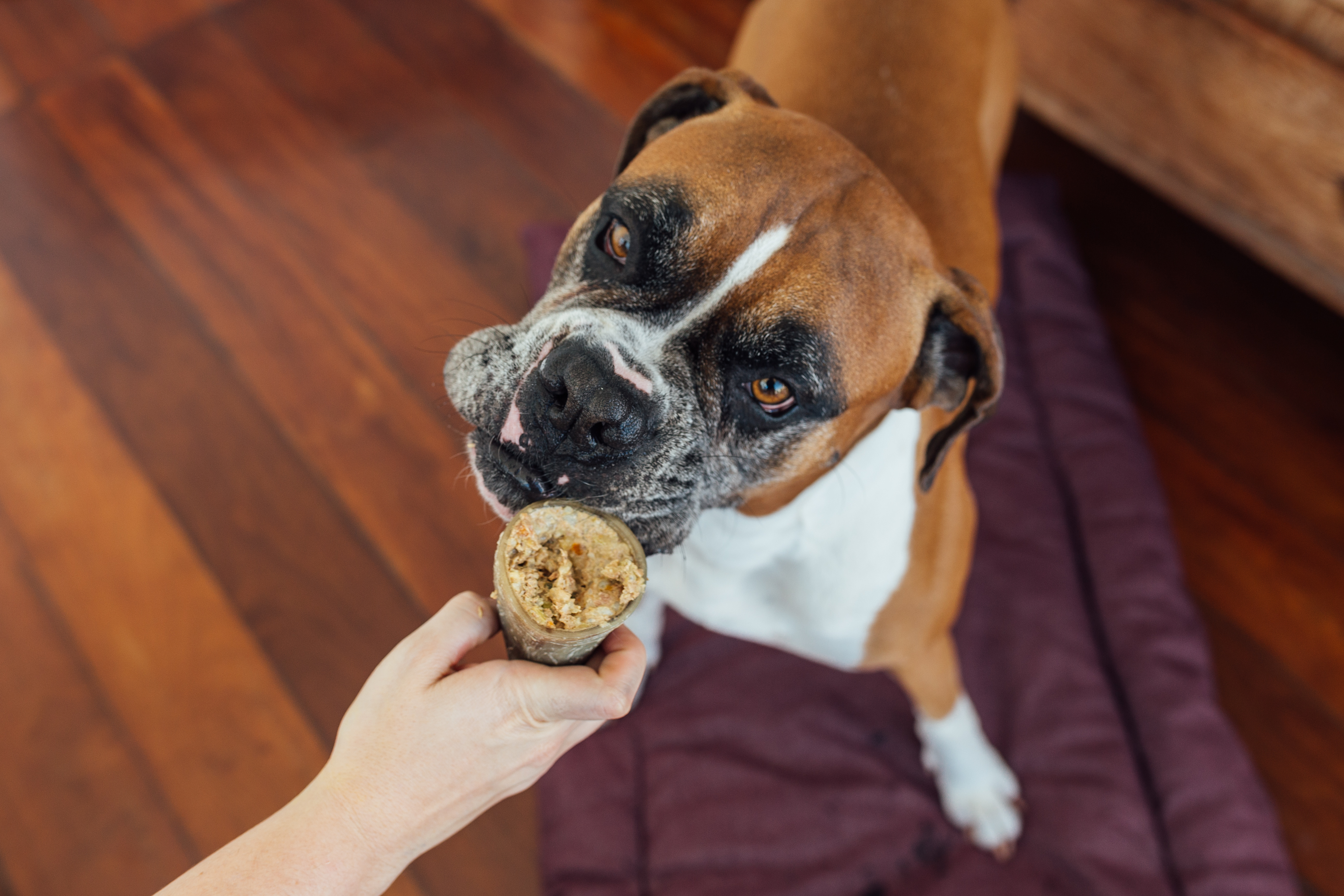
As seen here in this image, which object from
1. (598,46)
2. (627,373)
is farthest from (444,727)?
(598,46)

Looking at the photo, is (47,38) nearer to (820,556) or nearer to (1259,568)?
(820,556)

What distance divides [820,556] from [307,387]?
7.65ft

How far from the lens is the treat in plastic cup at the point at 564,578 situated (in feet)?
5.16

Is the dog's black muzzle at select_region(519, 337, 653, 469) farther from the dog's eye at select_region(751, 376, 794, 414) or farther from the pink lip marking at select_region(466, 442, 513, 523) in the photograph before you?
the dog's eye at select_region(751, 376, 794, 414)

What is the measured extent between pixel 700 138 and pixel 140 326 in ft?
9.47

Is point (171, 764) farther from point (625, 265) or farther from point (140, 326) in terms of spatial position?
point (625, 265)

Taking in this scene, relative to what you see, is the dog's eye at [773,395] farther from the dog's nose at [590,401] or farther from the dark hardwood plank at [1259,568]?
the dark hardwood plank at [1259,568]

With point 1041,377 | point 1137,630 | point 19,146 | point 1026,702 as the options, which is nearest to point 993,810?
point 1026,702

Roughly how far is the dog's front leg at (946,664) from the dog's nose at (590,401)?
88 cm

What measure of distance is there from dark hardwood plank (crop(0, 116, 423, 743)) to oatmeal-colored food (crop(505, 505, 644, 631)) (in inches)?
71.9

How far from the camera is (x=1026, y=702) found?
307cm

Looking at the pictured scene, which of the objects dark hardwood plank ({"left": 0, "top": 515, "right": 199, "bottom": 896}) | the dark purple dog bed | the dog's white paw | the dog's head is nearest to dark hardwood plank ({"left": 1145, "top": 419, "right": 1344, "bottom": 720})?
the dark purple dog bed

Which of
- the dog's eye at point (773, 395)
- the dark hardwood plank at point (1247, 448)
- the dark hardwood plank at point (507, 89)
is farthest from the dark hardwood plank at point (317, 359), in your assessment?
the dark hardwood plank at point (1247, 448)

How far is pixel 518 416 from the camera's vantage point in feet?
5.86
